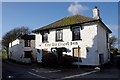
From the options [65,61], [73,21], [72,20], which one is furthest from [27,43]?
[65,61]

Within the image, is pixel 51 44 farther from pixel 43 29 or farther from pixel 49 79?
pixel 49 79

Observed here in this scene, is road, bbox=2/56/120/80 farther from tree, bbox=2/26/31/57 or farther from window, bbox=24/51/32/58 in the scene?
tree, bbox=2/26/31/57

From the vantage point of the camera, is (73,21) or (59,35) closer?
(73,21)

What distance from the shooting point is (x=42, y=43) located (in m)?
28.4

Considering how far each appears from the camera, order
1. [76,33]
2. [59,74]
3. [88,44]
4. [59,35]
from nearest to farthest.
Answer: [59,74]
[88,44]
[76,33]
[59,35]

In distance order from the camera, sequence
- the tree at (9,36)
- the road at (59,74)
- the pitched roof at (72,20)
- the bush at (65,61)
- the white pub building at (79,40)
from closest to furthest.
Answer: the road at (59,74) → the white pub building at (79,40) → the bush at (65,61) → the pitched roof at (72,20) → the tree at (9,36)

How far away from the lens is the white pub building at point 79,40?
22.3 m

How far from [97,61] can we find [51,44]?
24.5ft

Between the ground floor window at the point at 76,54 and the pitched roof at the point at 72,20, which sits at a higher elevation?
the pitched roof at the point at 72,20

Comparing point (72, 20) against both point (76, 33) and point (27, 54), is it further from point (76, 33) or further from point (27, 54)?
point (27, 54)

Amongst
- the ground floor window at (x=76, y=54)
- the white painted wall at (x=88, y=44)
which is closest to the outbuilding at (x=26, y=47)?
the white painted wall at (x=88, y=44)

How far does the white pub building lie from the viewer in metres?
22.3

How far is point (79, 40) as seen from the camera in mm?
23531

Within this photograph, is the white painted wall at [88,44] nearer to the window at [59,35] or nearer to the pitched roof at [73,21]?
the pitched roof at [73,21]
